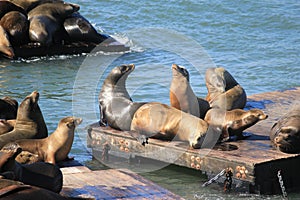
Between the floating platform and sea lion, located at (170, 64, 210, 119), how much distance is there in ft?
20.7

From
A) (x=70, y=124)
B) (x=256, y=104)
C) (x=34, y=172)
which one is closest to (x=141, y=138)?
(x=70, y=124)

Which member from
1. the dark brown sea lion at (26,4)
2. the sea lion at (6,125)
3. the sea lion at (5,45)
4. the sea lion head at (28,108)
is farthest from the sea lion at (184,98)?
the dark brown sea lion at (26,4)

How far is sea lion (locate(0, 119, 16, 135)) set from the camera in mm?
8062

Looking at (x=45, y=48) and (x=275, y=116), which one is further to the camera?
(x=45, y=48)

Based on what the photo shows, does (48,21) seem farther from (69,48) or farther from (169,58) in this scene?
(169,58)

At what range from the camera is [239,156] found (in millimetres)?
7773

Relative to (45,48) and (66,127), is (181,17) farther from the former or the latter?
(66,127)

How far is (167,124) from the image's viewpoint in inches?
332

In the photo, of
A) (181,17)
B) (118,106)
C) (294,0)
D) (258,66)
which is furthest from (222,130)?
(294,0)

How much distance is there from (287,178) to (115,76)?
2.56 meters

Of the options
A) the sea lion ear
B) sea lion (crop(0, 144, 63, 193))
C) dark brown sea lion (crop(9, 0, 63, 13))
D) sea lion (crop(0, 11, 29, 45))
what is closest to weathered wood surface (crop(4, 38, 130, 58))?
sea lion (crop(0, 11, 29, 45))

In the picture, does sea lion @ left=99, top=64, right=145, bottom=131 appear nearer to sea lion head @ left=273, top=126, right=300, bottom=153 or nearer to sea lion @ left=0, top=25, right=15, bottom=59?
sea lion head @ left=273, top=126, right=300, bottom=153

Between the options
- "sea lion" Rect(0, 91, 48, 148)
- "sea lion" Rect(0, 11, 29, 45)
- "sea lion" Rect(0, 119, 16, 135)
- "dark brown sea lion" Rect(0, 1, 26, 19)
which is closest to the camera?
"sea lion" Rect(0, 91, 48, 148)

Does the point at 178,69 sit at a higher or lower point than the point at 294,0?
higher
